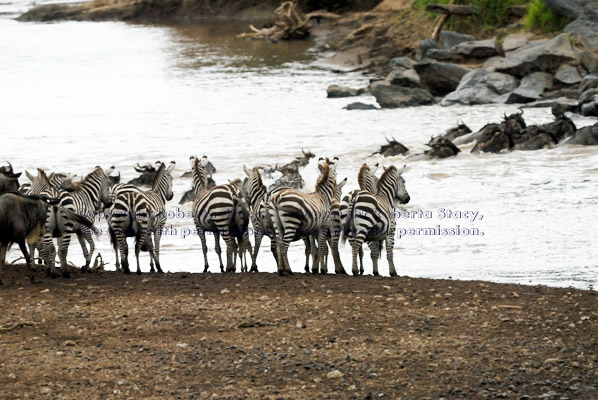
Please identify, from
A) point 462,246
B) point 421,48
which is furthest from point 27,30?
point 462,246

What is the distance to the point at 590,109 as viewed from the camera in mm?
26938

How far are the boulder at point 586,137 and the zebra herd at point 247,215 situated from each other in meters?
11.0

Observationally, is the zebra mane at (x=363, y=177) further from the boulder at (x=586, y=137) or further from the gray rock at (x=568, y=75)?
the gray rock at (x=568, y=75)

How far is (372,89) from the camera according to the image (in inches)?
1383

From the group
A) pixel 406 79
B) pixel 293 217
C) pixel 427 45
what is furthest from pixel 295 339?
pixel 427 45

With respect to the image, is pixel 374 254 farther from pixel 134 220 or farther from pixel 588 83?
pixel 588 83

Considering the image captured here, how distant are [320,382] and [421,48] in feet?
106

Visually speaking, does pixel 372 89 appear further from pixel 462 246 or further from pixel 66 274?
pixel 66 274

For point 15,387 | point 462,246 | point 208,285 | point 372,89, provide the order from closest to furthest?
point 15,387 < point 208,285 < point 462,246 < point 372,89

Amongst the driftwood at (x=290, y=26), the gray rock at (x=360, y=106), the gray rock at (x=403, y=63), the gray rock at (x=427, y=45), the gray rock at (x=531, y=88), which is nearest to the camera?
the gray rock at (x=531, y=88)

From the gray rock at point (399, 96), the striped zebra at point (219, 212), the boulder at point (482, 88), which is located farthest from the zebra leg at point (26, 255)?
the boulder at point (482, 88)

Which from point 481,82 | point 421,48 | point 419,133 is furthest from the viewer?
point 421,48

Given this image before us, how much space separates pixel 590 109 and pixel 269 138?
8.65 m

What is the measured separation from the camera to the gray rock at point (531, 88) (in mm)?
31047
